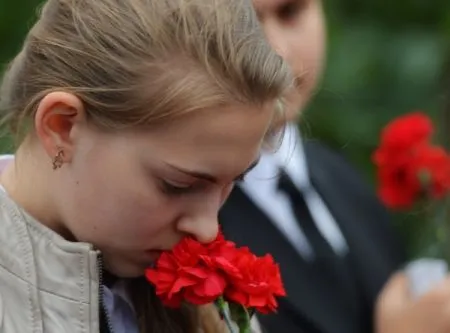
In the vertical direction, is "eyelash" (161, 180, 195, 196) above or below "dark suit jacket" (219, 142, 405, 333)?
above

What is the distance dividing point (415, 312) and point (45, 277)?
27.6 inches

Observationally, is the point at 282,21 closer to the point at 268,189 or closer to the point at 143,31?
the point at 268,189

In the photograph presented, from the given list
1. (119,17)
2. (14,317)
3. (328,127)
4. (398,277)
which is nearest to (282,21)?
(398,277)

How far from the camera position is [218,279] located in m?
1.60

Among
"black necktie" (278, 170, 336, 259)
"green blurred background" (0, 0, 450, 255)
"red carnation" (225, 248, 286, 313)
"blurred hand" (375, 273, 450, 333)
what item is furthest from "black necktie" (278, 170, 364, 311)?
"green blurred background" (0, 0, 450, 255)

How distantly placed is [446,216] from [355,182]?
0.26 meters

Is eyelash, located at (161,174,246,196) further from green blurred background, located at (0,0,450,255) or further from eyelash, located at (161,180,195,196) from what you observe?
green blurred background, located at (0,0,450,255)

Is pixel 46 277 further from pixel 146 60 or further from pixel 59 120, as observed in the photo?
pixel 146 60

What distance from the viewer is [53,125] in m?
1.62

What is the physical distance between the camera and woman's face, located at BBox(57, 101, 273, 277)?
5.26 feet

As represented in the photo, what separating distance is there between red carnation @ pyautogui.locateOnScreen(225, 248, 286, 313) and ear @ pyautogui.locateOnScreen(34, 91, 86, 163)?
0.25 meters

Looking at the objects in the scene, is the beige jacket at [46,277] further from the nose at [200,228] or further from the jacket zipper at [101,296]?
the nose at [200,228]

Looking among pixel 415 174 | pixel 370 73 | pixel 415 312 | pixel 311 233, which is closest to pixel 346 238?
pixel 311 233

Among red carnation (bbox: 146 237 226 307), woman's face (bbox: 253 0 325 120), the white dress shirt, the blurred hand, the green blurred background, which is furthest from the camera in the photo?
the green blurred background
